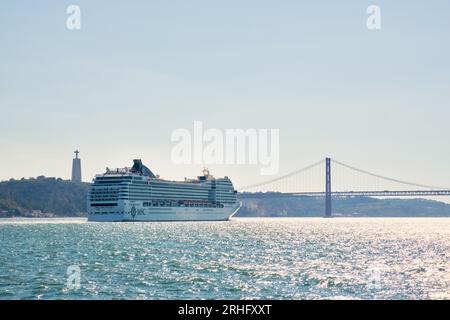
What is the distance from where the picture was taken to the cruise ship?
154 meters

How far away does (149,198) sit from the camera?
162 meters

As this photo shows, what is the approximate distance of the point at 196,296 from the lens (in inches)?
1328

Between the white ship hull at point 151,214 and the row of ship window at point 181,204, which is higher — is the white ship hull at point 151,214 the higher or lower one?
the lower one

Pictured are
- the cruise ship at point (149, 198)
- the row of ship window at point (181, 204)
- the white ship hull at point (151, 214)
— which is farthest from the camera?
the row of ship window at point (181, 204)

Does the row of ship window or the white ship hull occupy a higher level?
the row of ship window

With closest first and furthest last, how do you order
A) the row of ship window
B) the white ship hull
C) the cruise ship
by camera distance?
the white ship hull < the cruise ship < the row of ship window

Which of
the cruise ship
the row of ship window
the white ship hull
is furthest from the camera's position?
the row of ship window

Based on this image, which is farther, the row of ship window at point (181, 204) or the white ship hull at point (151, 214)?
the row of ship window at point (181, 204)

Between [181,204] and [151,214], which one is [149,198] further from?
[181,204]

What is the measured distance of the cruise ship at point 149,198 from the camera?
15438cm

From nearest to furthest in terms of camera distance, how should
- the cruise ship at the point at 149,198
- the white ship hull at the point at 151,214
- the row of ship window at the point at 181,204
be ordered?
the white ship hull at the point at 151,214, the cruise ship at the point at 149,198, the row of ship window at the point at 181,204
